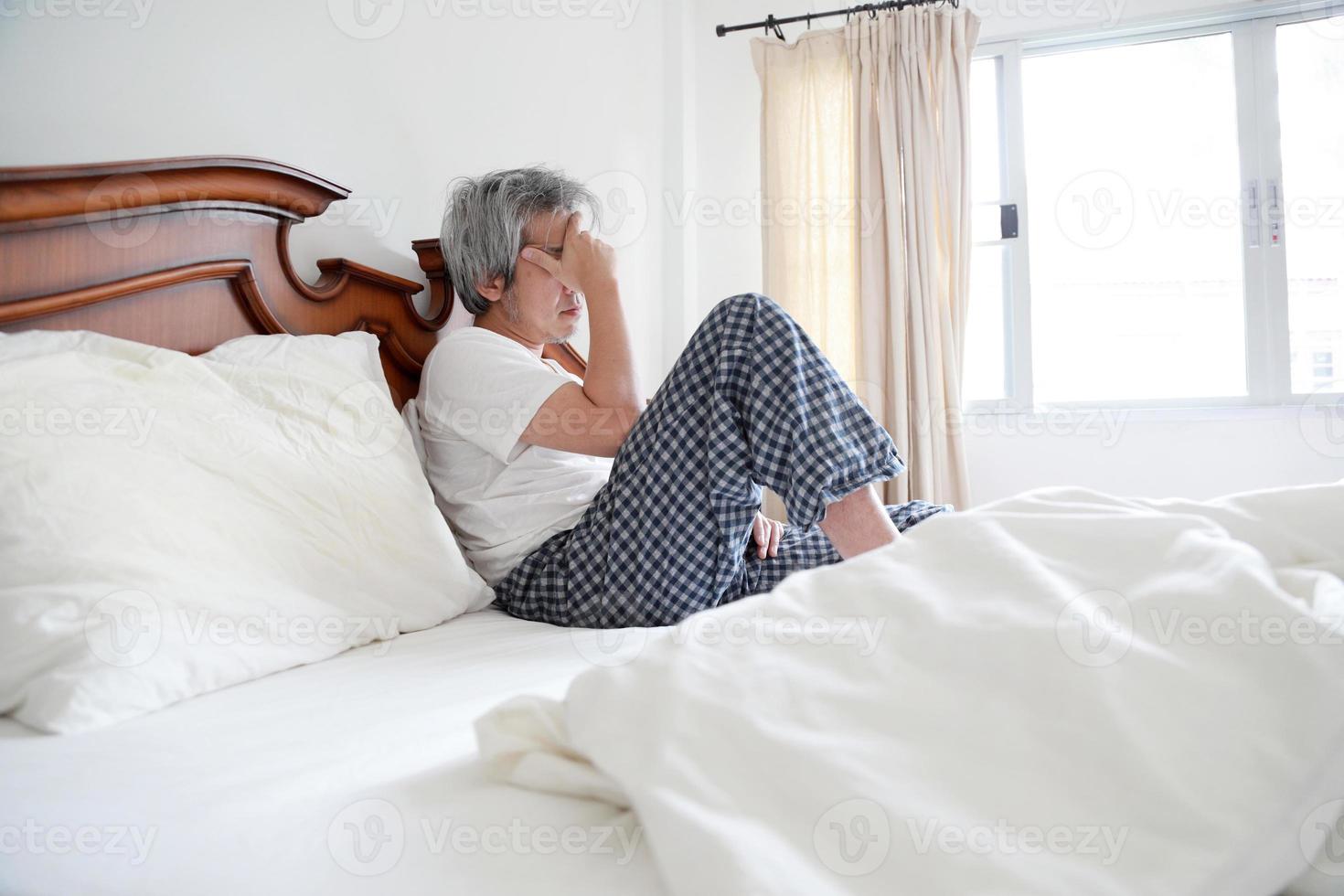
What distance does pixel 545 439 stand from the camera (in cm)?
128

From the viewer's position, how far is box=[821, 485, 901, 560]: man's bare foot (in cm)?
106

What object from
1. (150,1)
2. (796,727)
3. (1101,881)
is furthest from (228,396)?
(1101,881)

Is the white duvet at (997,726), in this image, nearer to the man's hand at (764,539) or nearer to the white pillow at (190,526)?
the white pillow at (190,526)

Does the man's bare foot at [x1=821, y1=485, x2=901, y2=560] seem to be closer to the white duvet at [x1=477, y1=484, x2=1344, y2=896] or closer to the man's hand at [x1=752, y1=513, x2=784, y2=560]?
the man's hand at [x1=752, y1=513, x2=784, y2=560]

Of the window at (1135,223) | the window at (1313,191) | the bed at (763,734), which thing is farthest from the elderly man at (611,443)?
the window at (1313,191)

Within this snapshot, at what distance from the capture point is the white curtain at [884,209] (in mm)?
2641

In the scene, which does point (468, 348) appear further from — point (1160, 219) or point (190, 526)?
point (1160, 219)

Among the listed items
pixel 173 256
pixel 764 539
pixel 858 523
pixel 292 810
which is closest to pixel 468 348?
pixel 173 256

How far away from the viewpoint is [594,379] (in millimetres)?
1344

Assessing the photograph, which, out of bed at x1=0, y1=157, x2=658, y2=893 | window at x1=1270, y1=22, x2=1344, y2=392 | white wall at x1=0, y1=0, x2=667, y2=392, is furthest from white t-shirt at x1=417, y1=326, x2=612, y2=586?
window at x1=1270, y1=22, x2=1344, y2=392

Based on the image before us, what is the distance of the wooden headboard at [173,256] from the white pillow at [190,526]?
0.25 feet

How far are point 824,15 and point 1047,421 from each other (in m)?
1.46

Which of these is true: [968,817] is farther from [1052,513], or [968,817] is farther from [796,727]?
[1052,513]

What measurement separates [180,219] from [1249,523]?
1.24m
